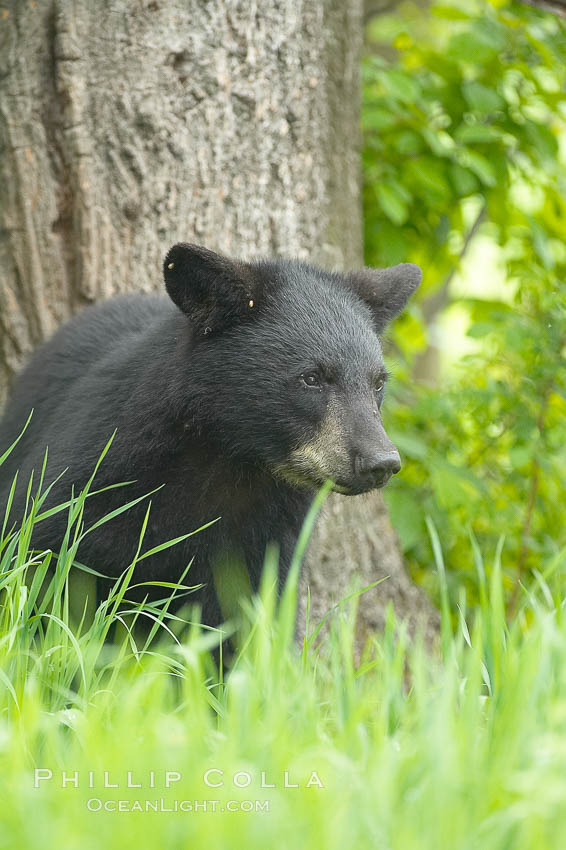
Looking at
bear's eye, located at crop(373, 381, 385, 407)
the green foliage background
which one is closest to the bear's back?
bear's eye, located at crop(373, 381, 385, 407)

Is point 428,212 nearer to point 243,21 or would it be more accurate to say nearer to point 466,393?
point 466,393

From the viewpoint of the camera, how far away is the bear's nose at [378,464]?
2.80 m

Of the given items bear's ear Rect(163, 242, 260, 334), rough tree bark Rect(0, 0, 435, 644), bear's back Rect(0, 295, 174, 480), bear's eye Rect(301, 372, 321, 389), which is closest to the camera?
bear's ear Rect(163, 242, 260, 334)

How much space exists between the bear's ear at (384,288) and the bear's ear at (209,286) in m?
0.46

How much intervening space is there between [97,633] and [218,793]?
874mm

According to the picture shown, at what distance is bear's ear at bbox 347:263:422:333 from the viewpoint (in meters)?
3.43

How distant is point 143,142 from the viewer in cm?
408

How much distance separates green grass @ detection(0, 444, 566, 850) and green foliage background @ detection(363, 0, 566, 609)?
7.97 feet

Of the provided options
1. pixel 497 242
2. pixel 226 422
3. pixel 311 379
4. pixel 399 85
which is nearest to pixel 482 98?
pixel 399 85

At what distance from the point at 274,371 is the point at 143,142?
59.8 inches

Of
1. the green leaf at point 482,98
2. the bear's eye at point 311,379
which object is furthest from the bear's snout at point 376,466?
the green leaf at point 482,98

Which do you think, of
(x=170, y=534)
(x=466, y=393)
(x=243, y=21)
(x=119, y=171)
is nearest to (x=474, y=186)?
(x=466, y=393)

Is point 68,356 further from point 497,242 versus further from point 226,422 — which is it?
point 497,242

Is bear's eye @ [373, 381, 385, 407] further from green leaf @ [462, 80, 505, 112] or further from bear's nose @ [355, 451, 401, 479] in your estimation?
green leaf @ [462, 80, 505, 112]
